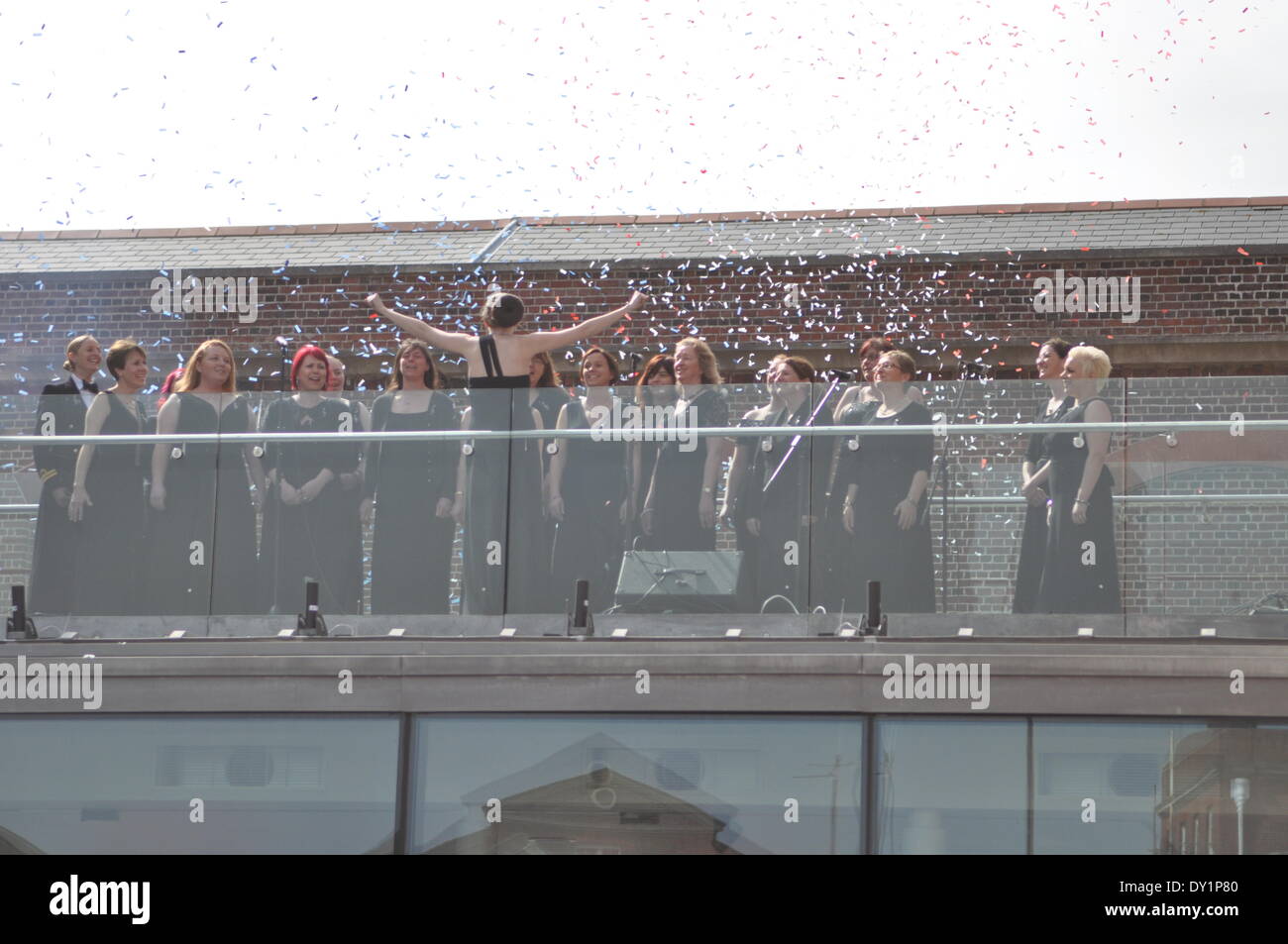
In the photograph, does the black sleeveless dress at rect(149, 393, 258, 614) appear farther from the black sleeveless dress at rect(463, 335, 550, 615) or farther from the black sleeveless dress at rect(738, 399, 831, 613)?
the black sleeveless dress at rect(738, 399, 831, 613)

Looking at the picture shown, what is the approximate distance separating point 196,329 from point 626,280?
15.0 feet

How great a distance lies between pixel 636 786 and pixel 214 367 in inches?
123

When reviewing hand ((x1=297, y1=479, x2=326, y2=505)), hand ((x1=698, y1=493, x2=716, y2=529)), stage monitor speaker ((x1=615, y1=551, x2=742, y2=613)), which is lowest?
stage monitor speaker ((x1=615, y1=551, x2=742, y2=613))

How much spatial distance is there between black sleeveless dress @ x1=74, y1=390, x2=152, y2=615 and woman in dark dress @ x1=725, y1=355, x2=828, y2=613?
120 inches

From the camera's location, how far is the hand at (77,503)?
930cm

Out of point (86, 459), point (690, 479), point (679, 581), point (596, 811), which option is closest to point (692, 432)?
point (690, 479)

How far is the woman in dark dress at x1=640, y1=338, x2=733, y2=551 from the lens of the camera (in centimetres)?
888

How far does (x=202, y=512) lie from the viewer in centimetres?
924

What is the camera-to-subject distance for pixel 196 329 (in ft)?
62.1

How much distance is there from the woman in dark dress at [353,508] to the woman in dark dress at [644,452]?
1.37 meters

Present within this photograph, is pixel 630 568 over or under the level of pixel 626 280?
under

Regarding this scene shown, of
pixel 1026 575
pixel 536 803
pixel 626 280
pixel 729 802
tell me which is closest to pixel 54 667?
pixel 536 803

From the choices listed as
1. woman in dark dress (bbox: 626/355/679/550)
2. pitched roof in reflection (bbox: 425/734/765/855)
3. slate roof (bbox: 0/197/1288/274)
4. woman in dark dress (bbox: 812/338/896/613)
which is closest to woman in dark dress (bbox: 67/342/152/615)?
pitched roof in reflection (bbox: 425/734/765/855)
